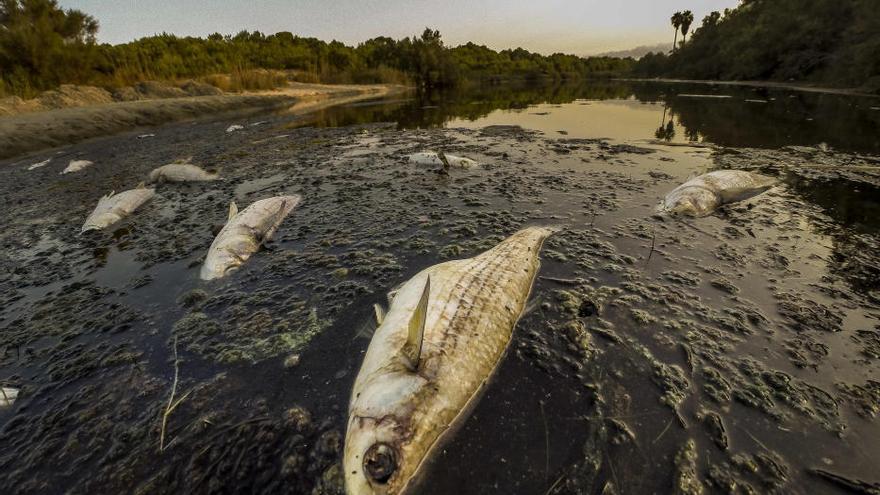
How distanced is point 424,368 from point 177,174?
9.36 meters

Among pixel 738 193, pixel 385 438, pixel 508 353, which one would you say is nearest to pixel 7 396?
pixel 385 438

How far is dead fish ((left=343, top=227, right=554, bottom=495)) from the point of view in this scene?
215cm

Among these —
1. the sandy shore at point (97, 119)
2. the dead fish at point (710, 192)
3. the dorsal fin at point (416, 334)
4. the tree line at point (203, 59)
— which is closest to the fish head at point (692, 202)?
the dead fish at point (710, 192)

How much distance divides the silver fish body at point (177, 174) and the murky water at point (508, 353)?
1091 millimetres

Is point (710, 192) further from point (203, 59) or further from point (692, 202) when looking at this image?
point (203, 59)

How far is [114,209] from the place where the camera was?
20.9ft

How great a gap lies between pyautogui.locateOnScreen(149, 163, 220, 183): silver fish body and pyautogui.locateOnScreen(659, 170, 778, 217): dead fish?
35.0ft

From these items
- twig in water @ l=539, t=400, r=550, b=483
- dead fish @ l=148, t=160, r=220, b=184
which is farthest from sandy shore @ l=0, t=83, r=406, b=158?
twig in water @ l=539, t=400, r=550, b=483

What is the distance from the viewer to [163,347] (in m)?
3.34

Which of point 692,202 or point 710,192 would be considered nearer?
point 692,202

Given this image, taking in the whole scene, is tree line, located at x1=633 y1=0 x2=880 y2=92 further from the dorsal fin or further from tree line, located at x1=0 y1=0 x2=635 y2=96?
tree line, located at x1=0 y1=0 x2=635 y2=96

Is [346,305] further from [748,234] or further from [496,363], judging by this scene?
[748,234]

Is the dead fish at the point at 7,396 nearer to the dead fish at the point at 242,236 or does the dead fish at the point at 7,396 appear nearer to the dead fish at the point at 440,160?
the dead fish at the point at 242,236

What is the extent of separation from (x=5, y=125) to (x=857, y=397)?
24588mm
